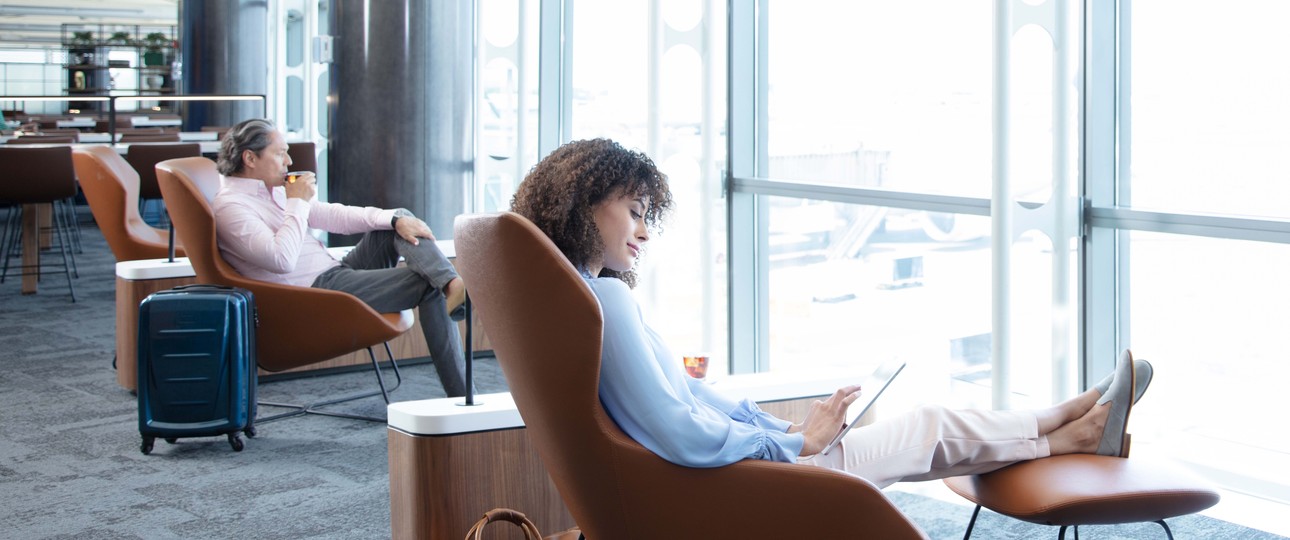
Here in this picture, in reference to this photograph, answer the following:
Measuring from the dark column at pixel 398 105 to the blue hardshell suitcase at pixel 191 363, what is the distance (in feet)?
7.02

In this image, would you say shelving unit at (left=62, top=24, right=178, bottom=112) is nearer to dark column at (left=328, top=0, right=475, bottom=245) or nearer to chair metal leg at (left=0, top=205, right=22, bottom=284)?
chair metal leg at (left=0, top=205, right=22, bottom=284)

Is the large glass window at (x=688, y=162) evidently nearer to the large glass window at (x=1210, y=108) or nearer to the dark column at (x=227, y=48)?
the large glass window at (x=1210, y=108)

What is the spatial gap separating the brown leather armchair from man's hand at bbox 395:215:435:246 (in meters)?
2.17

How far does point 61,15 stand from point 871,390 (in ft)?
72.3

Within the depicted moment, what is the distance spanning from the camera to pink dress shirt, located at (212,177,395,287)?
404 cm

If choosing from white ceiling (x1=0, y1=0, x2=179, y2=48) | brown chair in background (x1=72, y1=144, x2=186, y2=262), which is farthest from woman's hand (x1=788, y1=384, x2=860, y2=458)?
white ceiling (x1=0, y1=0, x2=179, y2=48)

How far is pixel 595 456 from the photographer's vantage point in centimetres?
195

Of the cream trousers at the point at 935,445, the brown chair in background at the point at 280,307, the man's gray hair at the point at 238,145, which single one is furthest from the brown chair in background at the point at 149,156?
the cream trousers at the point at 935,445

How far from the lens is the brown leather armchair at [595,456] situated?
1880 mm

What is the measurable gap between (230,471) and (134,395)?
4.08 ft

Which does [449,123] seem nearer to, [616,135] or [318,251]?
[616,135]

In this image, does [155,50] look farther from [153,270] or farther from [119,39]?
[153,270]

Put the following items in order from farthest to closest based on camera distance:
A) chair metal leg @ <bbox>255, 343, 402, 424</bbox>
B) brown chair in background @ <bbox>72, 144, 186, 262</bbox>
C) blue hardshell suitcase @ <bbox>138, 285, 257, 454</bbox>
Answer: brown chair in background @ <bbox>72, 144, 186, 262</bbox>, chair metal leg @ <bbox>255, 343, 402, 424</bbox>, blue hardshell suitcase @ <bbox>138, 285, 257, 454</bbox>

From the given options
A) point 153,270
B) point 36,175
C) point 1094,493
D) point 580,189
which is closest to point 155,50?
point 36,175
